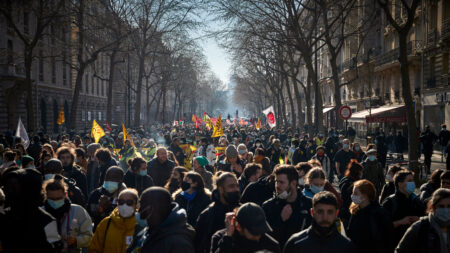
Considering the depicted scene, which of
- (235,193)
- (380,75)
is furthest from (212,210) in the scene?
(380,75)

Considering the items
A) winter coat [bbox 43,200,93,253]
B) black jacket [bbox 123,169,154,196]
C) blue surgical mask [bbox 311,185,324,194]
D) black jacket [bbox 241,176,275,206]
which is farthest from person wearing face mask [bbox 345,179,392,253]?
black jacket [bbox 123,169,154,196]

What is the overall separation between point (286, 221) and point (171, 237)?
181cm

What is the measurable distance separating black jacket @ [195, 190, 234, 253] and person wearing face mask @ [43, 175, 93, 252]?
1.09m

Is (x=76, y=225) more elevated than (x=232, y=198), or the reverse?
(x=232, y=198)

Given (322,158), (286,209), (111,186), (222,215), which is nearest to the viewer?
(222,215)

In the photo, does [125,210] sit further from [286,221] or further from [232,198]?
[286,221]

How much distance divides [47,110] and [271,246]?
128 feet

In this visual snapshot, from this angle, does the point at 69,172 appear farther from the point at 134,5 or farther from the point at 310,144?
the point at 134,5

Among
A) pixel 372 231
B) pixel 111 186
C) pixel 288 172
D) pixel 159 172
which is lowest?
pixel 372 231

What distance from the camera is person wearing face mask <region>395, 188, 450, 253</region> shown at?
4090 millimetres

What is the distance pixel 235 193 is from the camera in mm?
4609

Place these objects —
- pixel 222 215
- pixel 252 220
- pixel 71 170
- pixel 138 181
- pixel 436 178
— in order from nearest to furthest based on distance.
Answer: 1. pixel 252 220
2. pixel 222 215
3. pixel 436 178
4. pixel 138 181
5. pixel 71 170

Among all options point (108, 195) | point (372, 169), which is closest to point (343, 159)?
point (372, 169)

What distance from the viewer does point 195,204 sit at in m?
5.27
